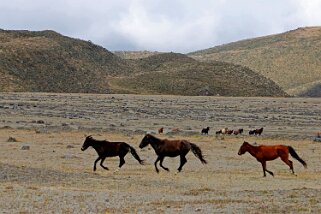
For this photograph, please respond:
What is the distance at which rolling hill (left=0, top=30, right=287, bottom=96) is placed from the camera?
110m

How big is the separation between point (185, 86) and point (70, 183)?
321ft

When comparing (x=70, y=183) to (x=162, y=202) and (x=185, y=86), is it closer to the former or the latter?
(x=162, y=202)

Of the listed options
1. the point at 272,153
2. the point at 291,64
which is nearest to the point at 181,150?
the point at 272,153

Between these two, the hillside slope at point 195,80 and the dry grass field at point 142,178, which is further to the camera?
the hillside slope at point 195,80

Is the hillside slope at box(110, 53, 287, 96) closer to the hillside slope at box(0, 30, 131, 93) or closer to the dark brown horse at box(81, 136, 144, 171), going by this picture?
the hillside slope at box(0, 30, 131, 93)

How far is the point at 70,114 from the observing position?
53062 millimetres

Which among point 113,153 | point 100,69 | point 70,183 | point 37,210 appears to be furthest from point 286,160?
point 100,69

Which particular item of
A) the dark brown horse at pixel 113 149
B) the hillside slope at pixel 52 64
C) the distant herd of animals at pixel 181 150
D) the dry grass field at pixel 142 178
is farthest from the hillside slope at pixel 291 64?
the dark brown horse at pixel 113 149

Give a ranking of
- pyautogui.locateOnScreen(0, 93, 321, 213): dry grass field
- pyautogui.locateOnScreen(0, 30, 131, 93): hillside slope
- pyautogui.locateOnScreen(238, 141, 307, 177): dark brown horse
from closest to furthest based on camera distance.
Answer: pyautogui.locateOnScreen(0, 93, 321, 213): dry grass field → pyautogui.locateOnScreen(238, 141, 307, 177): dark brown horse → pyautogui.locateOnScreen(0, 30, 131, 93): hillside slope

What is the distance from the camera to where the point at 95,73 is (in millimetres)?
121062

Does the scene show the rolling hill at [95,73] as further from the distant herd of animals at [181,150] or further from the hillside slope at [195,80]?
the distant herd of animals at [181,150]

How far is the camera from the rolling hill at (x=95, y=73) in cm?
10994

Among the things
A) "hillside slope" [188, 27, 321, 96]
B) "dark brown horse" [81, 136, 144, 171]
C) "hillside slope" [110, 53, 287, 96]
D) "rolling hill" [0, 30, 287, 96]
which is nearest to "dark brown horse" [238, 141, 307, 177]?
"dark brown horse" [81, 136, 144, 171]

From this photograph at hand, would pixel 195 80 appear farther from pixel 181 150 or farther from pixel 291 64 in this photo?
pixel 181 150
